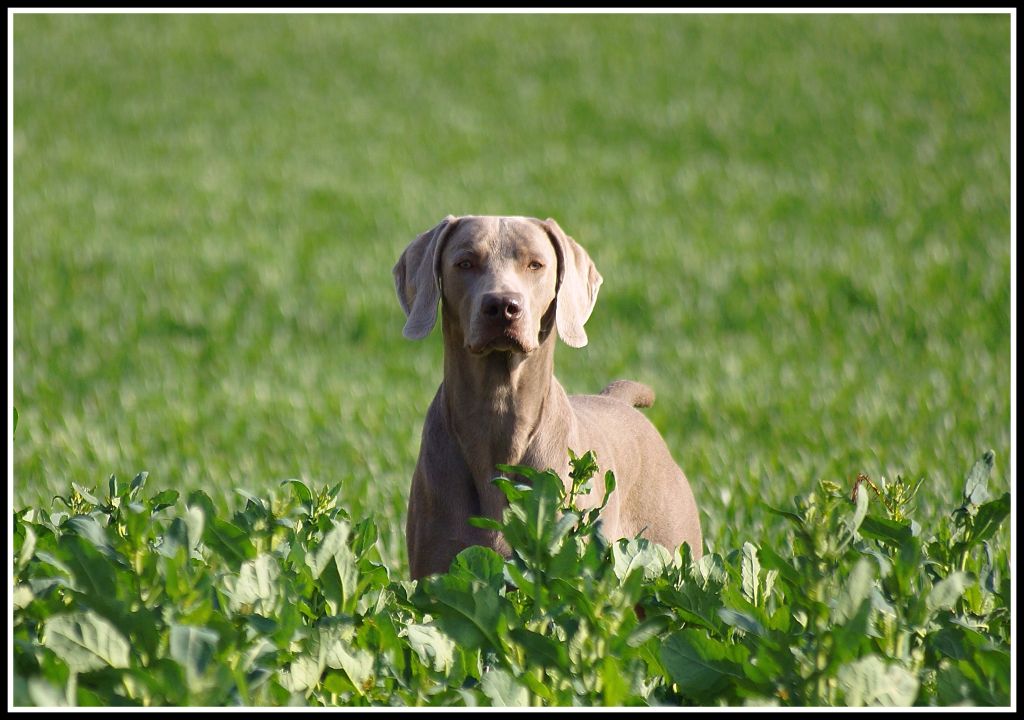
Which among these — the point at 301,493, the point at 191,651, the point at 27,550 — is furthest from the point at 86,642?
the point at 301,493

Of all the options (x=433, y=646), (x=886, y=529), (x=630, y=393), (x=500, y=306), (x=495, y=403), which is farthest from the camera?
(x=630, y=393)

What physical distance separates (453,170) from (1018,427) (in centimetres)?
1176

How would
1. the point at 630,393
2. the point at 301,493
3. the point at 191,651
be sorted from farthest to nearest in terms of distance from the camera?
the point at 630,393 → the point at 301,493 → the point at 191,651

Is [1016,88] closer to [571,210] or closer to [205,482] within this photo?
[205,482]

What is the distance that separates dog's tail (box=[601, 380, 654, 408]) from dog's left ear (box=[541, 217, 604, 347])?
888 millimetres

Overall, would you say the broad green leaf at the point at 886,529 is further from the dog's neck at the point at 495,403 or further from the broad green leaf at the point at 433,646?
the dog's neck at the point at 495,403

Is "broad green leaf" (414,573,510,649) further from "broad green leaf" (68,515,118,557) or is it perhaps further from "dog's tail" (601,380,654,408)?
"dog's tail" (601,380,654,408)

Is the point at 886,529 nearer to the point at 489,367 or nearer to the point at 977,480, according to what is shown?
the point at 977,480

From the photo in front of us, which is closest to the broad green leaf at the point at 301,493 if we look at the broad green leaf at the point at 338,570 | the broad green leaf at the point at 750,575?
the broad green leaf at the point at 338,570

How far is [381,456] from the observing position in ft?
20.6

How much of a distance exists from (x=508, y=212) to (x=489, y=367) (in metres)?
8.37

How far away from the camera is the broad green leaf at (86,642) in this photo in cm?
217

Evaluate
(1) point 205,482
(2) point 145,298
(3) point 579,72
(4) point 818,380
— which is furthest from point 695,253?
(3) point 579,72

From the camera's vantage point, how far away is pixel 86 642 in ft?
7.13
